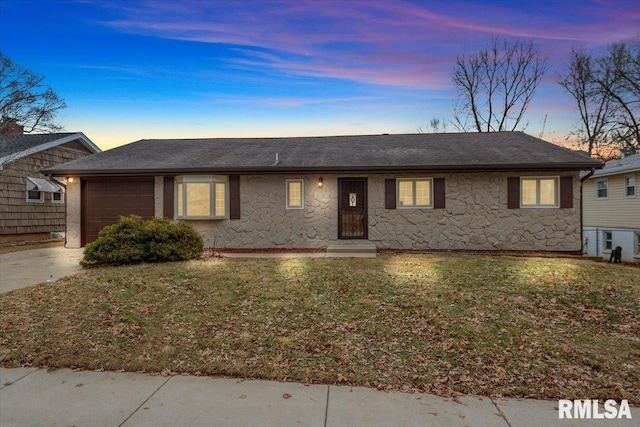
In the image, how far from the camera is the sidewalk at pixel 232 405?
2846 millimetres

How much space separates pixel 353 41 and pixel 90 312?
36.8ft

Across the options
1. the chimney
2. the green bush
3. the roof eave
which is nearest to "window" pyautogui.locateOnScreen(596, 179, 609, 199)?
the green bush

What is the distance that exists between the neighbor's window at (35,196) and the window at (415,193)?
50.8ft

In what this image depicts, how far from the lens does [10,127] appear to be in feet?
59.6

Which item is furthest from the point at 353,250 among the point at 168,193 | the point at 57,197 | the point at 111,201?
the point at 57,197

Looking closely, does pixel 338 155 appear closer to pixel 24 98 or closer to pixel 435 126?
pixel 24 98

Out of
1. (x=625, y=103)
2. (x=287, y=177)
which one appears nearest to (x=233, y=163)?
(x=287, y=177)

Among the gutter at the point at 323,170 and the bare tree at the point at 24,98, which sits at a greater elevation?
the bare tree at the point at 24,98

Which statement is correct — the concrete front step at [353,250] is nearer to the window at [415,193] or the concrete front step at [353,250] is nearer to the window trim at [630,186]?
the window at [415,193]

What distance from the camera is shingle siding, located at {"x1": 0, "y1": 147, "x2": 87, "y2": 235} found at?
A: 47.5ft

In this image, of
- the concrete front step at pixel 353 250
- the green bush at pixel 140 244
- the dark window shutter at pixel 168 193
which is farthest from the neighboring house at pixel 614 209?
the dark window shutter at pixel 168 193

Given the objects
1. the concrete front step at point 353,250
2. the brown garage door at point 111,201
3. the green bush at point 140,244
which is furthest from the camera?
the brown garage door at point 111,201

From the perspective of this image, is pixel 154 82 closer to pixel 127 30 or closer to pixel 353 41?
pixel 127 30

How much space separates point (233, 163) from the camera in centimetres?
1141
